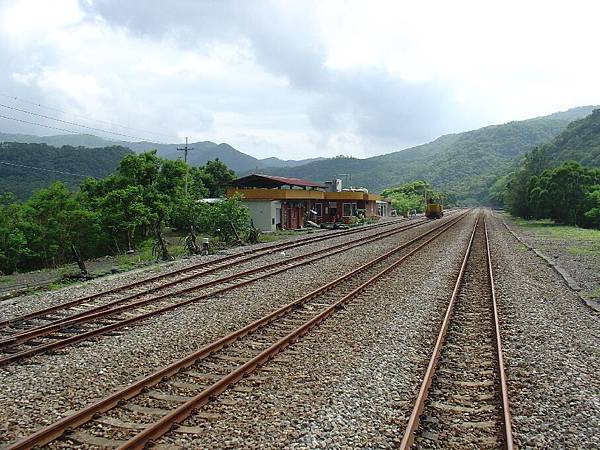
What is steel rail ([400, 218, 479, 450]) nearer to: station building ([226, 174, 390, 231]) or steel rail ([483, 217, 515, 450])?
steel rail ([483, 217, 515, 450])

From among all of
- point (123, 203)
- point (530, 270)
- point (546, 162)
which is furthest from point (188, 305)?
point (546, 162)

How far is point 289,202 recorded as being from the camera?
43.5m

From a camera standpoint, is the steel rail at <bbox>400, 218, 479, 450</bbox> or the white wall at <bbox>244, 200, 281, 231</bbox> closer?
the steel rail at <bbox>400, 218, 479, 450</bbox>

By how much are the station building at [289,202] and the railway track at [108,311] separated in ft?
63.6

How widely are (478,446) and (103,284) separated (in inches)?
485

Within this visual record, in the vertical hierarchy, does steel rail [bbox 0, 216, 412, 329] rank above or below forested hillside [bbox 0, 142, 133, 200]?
below

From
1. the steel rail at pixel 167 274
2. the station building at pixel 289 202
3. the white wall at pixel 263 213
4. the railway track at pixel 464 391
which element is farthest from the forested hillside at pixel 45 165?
the railway track at pixel 464 391

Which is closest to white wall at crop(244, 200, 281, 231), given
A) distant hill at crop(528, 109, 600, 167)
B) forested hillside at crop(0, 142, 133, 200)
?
forested hillside at crop(0, 142, 133, 200)

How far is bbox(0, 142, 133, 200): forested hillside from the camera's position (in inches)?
2534

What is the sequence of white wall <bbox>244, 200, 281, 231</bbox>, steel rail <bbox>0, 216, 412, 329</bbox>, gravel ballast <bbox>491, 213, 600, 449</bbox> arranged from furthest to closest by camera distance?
white wall <bbox>244, 200, 281, 231</bbox>, steel rail <bbox>0, 216, 412, 329</bbox>, gravel ballast <bbox>491, 213, 600, 449</bbox>

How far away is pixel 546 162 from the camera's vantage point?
302 feet

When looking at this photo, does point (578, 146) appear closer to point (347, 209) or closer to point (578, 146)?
point (578, 146)

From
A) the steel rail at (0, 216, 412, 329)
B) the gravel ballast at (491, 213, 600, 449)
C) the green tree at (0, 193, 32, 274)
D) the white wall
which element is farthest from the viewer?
the white wall

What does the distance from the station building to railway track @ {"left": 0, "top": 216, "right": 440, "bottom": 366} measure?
19.4 m
